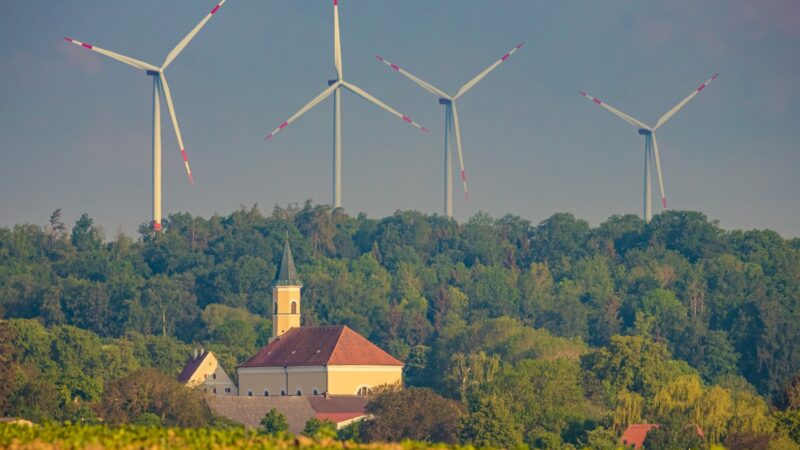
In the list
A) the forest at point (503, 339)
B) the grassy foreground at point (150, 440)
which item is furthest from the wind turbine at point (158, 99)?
the grassy foreground at point (150, 440)

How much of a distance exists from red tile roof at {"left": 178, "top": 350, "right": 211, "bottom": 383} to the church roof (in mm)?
5546

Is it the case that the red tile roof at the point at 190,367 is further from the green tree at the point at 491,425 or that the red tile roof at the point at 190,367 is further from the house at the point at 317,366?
the green tree at the point at 491,425

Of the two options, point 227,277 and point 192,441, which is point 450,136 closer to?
point 227,277

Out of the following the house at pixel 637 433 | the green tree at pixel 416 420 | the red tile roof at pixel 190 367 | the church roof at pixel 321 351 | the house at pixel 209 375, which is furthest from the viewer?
the red tile roof at pixel 190 367

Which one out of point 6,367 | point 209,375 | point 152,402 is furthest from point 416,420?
point 209,375

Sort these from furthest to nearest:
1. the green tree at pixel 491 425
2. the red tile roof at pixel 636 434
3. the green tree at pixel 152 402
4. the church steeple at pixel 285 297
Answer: the church steeple at pixel 285 297
the green tree at pixel 152 402
the green tree at pixel 491 425
the red tile roof at pixel 636 434

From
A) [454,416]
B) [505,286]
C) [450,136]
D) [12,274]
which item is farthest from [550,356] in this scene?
[12,274]

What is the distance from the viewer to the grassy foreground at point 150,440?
42.6m

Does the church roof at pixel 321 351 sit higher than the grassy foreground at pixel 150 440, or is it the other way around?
the church roof at pixel 321 351

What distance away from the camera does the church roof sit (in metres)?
138

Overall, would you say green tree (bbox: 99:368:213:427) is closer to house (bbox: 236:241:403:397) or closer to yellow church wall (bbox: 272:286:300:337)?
house (bbox: 236:241:403:397)

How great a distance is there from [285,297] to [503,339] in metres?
17.8

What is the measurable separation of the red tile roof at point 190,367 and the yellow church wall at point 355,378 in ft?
45.6

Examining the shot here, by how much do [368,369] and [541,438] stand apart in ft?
127
